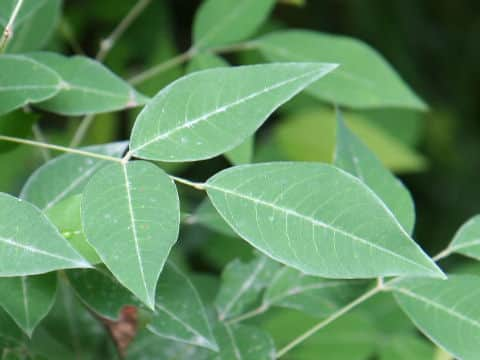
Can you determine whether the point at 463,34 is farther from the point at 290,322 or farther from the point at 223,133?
the point at 223,133

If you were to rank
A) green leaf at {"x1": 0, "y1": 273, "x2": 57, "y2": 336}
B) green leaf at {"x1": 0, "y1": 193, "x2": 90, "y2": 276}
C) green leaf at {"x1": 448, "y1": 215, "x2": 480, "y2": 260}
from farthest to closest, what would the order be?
green leaf at {"x1": 448, "y1": 215, "x2": 480, "y2": 260}, green leaf at {"x1": 0, "y1": 273, "x2": 57, "y2": 336}, green leaf at {"x1": 0, "y1": 193, "x2": 90, "y2": 276}

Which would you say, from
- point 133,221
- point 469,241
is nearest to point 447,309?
point 469,241

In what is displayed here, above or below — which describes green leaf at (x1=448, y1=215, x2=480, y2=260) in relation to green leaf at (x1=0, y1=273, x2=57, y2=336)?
below

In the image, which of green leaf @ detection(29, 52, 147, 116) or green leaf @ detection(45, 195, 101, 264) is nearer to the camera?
green leaf @ detection(45, 195, 101, 264)

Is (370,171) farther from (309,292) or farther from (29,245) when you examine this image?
(29,245)

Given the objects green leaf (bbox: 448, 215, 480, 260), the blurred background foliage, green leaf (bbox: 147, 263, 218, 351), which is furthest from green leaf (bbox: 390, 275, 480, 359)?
the blurred background foliage

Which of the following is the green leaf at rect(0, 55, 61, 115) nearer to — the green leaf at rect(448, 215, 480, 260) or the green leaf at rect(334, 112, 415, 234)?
the green leaf at rect(334, 112, 415, 234)
